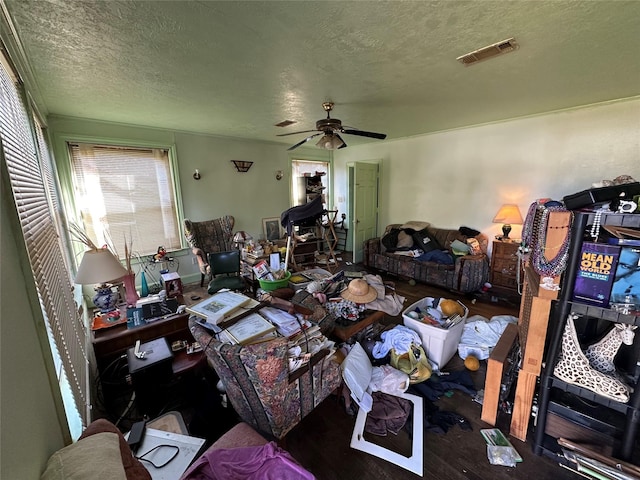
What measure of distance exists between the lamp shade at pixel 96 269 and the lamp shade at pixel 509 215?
4485 millimetres

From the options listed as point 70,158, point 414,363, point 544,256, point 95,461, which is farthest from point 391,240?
point 70,158

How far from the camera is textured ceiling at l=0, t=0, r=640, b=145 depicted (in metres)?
1.40

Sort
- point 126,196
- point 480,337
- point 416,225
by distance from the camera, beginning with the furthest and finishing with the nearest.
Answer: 1. point 416,225
2. point 126,196
3. point 480,337

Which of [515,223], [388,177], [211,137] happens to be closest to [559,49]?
[515,223]

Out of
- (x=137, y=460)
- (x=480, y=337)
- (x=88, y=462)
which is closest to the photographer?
(x=88, y=462)

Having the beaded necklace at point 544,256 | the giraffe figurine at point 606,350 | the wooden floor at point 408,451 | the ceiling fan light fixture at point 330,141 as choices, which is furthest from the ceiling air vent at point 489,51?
the wooden floor at point 408,451

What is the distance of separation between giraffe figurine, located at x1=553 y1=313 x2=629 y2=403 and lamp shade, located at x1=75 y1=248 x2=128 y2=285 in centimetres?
279

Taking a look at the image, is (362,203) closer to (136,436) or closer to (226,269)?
(226,269)

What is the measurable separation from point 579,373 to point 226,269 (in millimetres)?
3549

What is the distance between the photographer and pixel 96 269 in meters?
1.78

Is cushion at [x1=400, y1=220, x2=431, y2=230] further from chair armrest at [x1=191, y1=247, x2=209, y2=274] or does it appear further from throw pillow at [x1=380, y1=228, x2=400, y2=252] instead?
chair armrest at [x1=191, y1=247, x2=209, y2=274]

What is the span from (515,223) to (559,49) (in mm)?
2445

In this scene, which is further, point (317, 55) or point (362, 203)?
point (362, 203)

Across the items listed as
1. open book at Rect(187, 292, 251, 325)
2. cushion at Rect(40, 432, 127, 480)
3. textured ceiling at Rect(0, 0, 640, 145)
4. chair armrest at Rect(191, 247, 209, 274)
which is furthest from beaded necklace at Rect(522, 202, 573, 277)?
chair armrest at Rect(191, 247, 209, 274)
